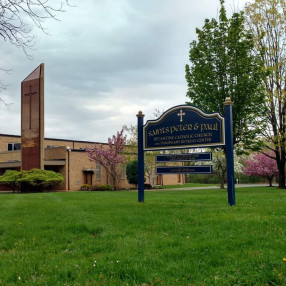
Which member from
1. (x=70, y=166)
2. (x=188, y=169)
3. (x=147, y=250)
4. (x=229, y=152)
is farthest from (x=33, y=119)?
(x=147, y=250)

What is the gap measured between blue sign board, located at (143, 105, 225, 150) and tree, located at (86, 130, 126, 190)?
2645 centimetres

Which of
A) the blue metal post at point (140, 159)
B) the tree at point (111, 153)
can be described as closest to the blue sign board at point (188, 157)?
the blue metal post at point (140, 159)

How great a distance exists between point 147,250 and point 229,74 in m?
21.6

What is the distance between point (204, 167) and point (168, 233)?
5547mm

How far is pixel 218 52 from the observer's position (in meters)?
26.0

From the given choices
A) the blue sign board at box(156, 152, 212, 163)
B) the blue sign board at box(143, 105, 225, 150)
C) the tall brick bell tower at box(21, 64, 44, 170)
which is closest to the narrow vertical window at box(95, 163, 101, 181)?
the tall brick bell tower at box(21, 64, 44, 170)

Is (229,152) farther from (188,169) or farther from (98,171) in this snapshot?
(98,171)

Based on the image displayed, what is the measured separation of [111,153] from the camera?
40.1 meters

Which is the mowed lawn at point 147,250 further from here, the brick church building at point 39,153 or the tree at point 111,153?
the tree at point 111,153

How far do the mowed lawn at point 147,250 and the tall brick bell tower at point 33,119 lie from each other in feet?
87.1

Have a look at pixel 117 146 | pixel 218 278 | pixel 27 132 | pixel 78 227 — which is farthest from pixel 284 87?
pixel 218 278

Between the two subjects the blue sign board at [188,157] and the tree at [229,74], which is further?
the tree at [229,74]

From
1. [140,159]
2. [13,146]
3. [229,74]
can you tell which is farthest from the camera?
[13,146]

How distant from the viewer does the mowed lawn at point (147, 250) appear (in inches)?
193
